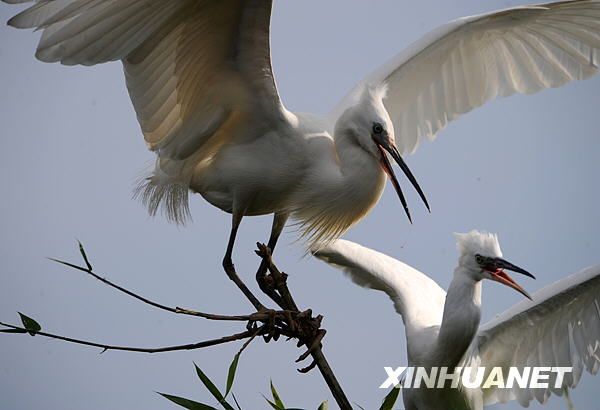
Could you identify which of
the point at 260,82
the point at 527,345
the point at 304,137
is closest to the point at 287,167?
the point at 304,137

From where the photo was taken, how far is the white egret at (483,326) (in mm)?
4785

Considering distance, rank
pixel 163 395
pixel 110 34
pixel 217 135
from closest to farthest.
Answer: pixel 163 395, pixel 110 34, pixel 217 135

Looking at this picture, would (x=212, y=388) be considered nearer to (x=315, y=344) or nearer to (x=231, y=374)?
(x=231, y=374)

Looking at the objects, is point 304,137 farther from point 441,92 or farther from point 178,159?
point 441,92

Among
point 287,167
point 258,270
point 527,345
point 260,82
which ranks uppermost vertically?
point 260,82

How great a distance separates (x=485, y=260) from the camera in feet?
15.9

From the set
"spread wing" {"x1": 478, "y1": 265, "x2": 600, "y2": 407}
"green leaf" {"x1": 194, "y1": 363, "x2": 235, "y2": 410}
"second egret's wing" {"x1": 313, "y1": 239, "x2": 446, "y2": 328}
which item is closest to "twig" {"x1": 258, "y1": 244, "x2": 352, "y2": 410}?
"green leaf" {"x1": 194, "y1": 363, "x2": 235, "y2": 410}

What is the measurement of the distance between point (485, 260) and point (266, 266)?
1.07 metres

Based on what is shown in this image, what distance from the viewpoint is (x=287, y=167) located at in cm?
449

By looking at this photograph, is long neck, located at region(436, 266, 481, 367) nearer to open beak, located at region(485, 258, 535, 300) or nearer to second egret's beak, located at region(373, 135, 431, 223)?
open beak, located at region(485, 258, 535, 300)

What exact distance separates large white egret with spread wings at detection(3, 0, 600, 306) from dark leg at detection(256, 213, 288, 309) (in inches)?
0.5

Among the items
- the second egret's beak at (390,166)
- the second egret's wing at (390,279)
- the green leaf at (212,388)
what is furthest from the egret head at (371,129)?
the green leaf at (212,388)

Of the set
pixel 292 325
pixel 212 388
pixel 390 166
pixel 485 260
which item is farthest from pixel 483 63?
pixel 212 388

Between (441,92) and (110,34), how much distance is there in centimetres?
234
